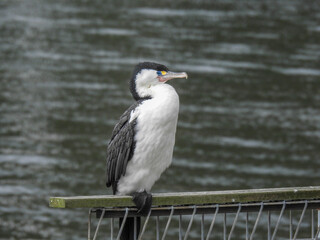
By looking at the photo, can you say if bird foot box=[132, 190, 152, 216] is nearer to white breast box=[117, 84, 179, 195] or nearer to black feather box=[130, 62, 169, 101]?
white breast box=[117, 84, 179, 195]

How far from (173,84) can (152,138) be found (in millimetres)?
21721

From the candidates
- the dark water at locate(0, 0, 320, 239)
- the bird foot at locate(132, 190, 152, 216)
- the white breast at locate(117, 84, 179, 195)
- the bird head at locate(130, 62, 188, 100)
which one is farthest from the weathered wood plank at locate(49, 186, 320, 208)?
the dark water at locate(0, 0, 320, 239)

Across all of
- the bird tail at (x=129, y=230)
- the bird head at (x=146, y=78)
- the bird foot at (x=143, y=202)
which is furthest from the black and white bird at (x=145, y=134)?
the bird tail at (x=129, y=230)

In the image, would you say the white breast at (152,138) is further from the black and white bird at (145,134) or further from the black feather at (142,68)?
the black feather at (142,68)

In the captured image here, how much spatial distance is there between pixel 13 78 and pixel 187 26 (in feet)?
37.9

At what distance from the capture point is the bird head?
22.1 feet

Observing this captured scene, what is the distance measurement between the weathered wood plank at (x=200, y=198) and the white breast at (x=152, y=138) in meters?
0.81

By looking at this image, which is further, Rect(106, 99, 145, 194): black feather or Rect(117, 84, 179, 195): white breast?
Rect(106, 99, 145, 194): black feather

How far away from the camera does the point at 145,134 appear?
666 cm

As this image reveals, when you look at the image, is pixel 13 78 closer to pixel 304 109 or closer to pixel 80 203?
pixel 304 109

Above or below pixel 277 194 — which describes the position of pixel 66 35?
below

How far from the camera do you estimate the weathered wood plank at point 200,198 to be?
5375 mm

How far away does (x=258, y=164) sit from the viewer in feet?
69.3

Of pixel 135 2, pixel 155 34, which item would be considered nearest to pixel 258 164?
pixel 155 34
